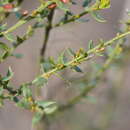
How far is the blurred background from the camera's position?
1.81 meters

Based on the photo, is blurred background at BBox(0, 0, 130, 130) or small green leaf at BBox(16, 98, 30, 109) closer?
small green leaf at BBox(16, 98, 30, 109)

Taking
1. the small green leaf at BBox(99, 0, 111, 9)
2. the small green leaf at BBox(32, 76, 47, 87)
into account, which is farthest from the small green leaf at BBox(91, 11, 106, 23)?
the small green leaf at BBox(32, 76, 47, 87)

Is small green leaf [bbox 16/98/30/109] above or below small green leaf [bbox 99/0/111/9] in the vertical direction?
below

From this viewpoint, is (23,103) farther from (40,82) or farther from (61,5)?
(61,5)

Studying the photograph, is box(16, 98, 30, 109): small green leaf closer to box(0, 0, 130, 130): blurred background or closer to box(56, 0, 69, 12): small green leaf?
box(56, 0, 69, 12): small green leaf

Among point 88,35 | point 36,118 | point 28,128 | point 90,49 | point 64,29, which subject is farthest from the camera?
point 88,35

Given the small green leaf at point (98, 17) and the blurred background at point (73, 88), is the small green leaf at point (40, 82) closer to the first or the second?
the small green leaf at point (98, 17)

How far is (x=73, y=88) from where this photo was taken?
1.67 meters

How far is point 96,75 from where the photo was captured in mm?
1360

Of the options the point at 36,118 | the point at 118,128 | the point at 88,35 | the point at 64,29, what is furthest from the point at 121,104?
the point at 36,118

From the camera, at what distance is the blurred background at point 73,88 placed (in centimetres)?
181

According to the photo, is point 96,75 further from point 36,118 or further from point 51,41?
point 36,118

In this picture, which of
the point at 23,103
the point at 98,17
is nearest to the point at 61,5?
the point at 98,17

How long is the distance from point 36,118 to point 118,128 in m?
2.02
